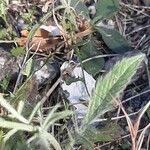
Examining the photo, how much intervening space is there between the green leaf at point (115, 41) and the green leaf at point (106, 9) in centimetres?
6

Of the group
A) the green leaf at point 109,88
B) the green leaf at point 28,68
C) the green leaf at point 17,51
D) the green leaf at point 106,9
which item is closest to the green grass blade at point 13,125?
the green leaf at point 109,88

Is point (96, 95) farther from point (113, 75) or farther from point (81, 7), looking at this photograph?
point (81, 7)

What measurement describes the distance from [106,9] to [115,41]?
142 mm

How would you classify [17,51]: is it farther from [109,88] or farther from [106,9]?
[109,88]

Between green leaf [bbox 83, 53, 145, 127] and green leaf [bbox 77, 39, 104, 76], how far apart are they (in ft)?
1.56

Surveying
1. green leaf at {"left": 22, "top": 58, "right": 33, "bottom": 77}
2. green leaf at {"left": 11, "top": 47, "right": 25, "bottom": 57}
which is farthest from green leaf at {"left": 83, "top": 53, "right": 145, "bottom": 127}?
green leaf at {"left": 11, "top": 47, "right": 25, "bottom": 57}

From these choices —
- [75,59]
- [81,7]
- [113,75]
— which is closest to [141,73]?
[75,59]

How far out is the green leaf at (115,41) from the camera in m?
1.76

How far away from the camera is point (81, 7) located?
6.02 ft

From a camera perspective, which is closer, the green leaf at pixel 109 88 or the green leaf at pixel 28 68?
the green leaf at pixel 109 88

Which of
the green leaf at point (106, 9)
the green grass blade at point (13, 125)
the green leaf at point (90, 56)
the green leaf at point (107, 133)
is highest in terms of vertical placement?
the green grass blade at point (13, 125)

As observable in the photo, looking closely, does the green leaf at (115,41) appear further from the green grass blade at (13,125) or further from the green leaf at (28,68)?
the green grass blade at (13,125)

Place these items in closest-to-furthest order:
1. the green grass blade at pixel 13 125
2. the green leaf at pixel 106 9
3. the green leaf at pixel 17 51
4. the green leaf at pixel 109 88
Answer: the green grass blade at pixel 13 125 → the green leaf at pixel 109 88 → the green leaf at pixel 17 51 → the green leaf at pixel 106 9

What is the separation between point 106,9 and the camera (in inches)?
71.8
